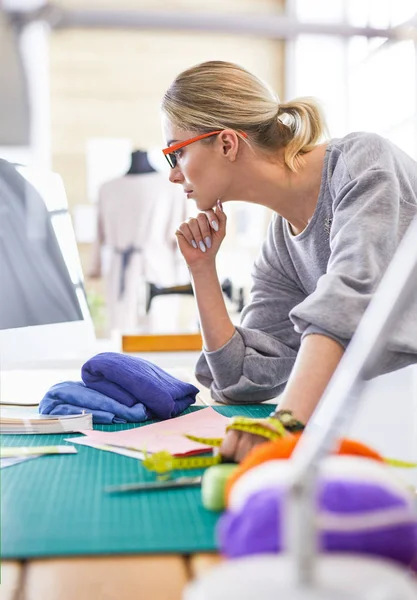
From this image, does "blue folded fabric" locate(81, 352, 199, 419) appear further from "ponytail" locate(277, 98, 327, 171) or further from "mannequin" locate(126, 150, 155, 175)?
"mannequin" locate(126, 150, 155, 175)

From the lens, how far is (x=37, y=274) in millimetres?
1509

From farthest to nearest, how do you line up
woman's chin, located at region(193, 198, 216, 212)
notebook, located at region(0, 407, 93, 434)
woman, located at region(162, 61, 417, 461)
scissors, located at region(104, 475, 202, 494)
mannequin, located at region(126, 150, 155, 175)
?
mannequin, located at region(126, 150, 155, 175) < woman's chin, located at region(193, 198, 216, 212) < woman, located at region(162, 61, 417, 461) < notebook, located at region(0, 407, 93, 434) < scissors, located at region(104, 475, 202, 494)

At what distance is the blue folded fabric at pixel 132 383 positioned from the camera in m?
1.24

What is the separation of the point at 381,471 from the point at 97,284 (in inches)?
224

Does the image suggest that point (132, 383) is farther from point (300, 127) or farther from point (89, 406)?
point (300, 127)

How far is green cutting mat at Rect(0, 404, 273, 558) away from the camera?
0.61 meters

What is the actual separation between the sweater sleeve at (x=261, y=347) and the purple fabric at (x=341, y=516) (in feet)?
3.23

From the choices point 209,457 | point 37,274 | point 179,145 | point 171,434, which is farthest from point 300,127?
point 209,457

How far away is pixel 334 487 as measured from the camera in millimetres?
456

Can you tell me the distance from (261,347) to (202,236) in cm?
25

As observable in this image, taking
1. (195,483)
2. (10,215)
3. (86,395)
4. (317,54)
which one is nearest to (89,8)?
(317,54)

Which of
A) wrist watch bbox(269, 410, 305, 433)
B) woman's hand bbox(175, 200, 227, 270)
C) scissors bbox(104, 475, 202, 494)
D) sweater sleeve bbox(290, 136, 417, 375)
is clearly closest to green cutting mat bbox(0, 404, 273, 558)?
scissors bbox(104, 475, 202, 494)

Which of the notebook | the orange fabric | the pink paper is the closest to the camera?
the orange fabric

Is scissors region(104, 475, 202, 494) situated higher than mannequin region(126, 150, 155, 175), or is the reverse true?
scissors region(104, 475, 202, 494)
